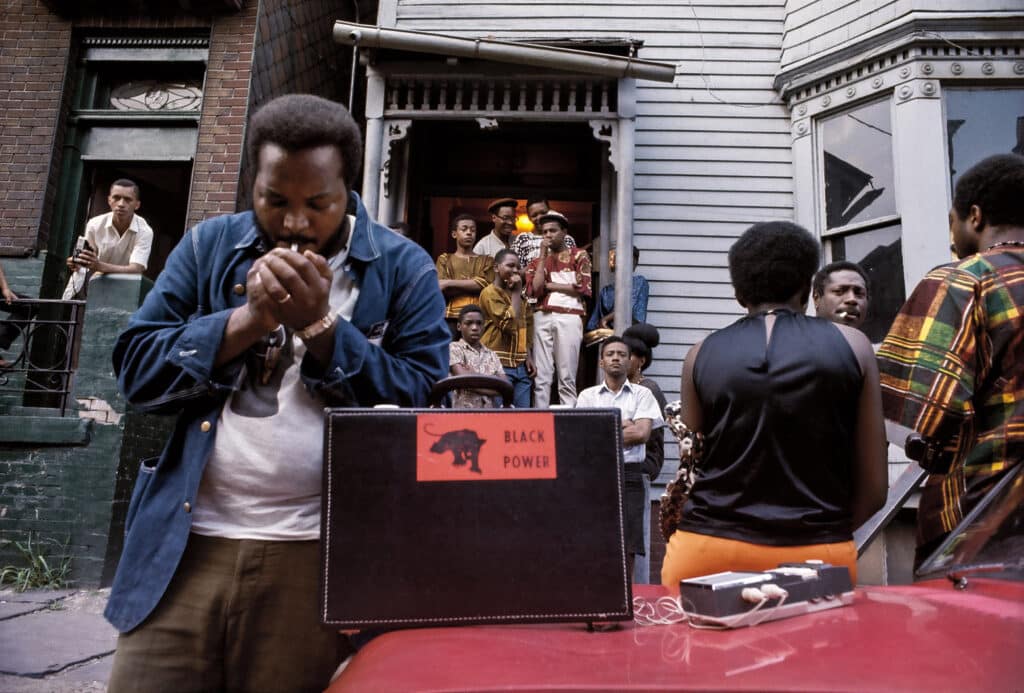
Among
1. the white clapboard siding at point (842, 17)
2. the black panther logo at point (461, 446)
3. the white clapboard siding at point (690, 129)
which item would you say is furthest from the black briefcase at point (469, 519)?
the white clapboard siding at point (842, 17)

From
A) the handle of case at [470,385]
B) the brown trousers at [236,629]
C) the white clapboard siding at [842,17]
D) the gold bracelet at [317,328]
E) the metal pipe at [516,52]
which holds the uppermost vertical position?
the white clapboard siding at [842,17]

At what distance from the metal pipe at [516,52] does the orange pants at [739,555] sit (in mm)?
5789

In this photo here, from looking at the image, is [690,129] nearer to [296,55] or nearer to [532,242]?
[532,242]

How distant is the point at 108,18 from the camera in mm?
8398

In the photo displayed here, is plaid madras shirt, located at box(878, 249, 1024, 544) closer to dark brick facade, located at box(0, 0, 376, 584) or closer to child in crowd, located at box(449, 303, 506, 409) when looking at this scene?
child in crowd, located at box(449, 303, 506, 409)

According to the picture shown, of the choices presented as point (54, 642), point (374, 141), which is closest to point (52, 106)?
point (374, 141)

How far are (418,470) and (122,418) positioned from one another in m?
5.68

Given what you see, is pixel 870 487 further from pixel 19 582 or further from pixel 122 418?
pixel 19 582

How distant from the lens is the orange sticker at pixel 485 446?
1287 millimetres

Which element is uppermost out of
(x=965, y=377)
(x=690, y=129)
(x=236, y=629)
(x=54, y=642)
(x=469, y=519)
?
(x=690, y=129)

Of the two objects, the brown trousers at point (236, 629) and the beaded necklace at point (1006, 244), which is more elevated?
the beaded necklace at point (1006, 244)

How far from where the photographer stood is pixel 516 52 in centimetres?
707

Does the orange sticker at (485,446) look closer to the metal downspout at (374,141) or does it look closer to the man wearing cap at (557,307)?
the man wearing cap at (557,307)

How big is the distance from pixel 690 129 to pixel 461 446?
803 centimetres
